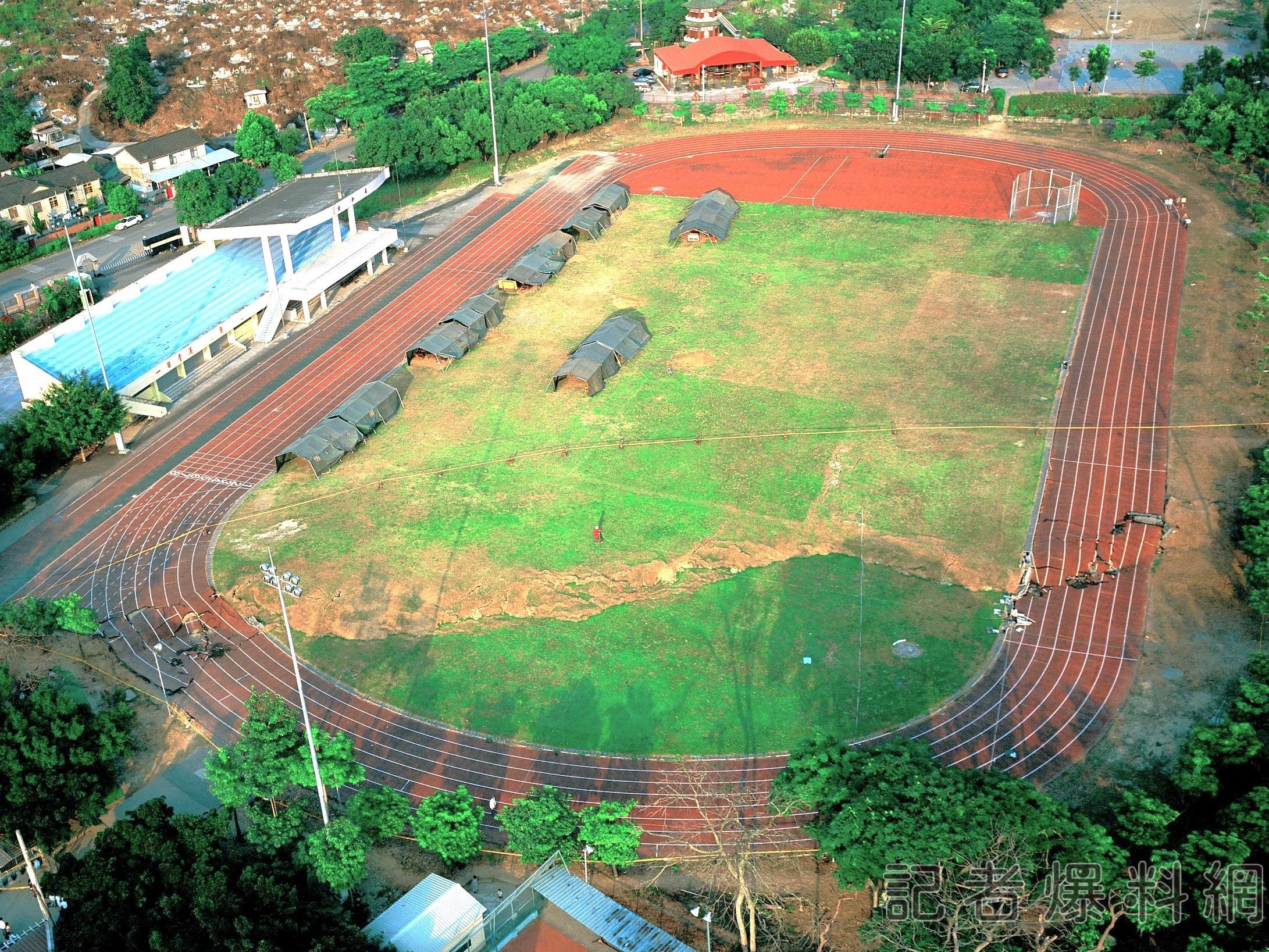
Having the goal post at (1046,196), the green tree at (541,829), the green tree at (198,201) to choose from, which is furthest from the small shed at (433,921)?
the goal post at (1046,196)

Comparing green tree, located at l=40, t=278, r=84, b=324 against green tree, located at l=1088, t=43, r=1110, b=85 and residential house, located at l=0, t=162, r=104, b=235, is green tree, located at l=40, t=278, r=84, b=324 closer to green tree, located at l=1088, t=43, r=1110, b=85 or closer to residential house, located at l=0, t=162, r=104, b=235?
residential house, located at l=0, t=162, r=104, b=235

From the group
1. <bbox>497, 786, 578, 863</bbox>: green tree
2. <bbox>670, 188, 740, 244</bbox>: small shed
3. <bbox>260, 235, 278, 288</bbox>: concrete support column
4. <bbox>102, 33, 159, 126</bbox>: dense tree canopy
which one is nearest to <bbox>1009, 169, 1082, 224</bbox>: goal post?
<bbox>670, 188, 740, 244</bbox>: small shed

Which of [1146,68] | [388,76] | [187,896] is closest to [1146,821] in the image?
[187,896]

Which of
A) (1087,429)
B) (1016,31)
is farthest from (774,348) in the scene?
(1016,31)

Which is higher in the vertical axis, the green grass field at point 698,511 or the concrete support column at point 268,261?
the concrete support column at point 268,261

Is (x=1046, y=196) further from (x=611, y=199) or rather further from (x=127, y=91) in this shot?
(x=127, y=91)

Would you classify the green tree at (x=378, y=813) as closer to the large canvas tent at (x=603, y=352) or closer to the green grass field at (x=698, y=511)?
the green grass field at (x=698, y=511)
